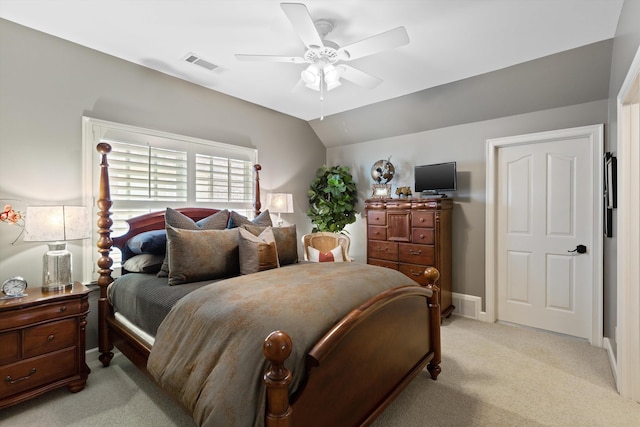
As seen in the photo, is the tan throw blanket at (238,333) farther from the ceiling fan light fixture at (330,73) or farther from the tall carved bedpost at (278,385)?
the ceiling fan light fixture at (330,73)

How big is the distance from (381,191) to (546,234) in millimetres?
1939

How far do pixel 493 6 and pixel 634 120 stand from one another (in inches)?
49.6

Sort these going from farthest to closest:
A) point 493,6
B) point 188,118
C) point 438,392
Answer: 1. point 188,118
2. point 438,392
3. point 493,6

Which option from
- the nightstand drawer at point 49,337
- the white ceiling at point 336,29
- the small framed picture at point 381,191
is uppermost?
the white ceiling at point 336,29

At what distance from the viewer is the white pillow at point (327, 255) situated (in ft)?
12.0

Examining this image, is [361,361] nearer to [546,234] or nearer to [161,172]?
[161,172]

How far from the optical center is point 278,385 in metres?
1.17

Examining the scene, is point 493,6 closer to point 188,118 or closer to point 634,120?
point 634,120

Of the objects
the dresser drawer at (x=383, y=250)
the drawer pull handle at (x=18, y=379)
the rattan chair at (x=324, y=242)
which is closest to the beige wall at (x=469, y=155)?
the dresser drawer at (x=383, y=250)

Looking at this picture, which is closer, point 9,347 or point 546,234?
point 9,347

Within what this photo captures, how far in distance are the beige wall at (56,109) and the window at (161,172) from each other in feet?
0.33

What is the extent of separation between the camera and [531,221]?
11.6ft

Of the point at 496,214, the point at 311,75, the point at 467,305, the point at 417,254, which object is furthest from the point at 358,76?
the point at 467,305

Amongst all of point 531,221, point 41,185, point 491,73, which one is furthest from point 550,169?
point 41,185
